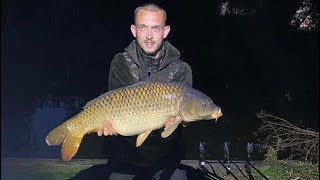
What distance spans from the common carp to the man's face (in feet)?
1.14

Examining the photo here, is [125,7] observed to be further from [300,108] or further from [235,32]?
[300,108]

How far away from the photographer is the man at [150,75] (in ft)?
7.41

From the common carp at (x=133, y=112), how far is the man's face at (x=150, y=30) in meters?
0.35

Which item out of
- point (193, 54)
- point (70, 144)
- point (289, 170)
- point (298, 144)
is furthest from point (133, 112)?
point (193, 54)

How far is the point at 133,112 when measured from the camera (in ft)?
6.35

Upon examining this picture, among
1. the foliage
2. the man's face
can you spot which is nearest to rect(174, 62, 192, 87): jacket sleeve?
the man's face

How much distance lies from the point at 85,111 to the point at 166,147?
522 millimetres

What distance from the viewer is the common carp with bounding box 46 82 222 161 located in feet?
6.35

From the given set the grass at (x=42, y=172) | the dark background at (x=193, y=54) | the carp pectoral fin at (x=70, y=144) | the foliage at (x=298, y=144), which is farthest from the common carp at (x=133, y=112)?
the dark background at (x=193, y=54)

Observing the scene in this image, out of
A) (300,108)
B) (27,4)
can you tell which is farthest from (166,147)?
(27,4)

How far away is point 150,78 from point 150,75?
37 mm

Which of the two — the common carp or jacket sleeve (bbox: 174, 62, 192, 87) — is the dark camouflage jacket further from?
the common carp

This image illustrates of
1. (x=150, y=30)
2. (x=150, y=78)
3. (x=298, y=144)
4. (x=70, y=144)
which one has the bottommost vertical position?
(x=298, y=144)

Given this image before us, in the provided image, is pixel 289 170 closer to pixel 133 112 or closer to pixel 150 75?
pixel 150 75
